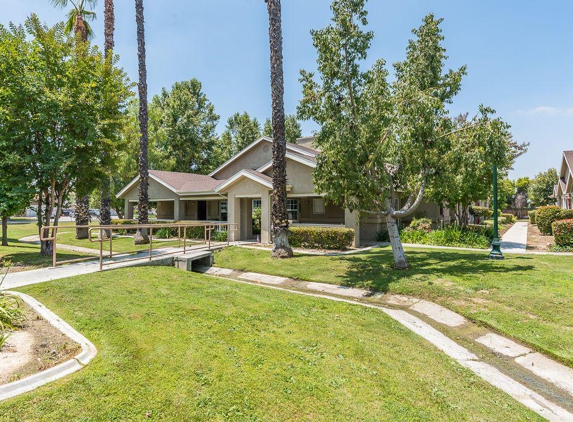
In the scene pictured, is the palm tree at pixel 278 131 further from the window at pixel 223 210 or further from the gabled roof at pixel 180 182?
the window at pixel 223 210

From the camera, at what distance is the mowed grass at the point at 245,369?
3.16m

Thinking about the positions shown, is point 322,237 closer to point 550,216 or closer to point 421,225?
point 421,225

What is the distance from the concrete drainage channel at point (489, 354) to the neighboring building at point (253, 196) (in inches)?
317

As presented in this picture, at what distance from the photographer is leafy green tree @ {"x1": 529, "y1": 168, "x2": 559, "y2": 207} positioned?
45.3 meters

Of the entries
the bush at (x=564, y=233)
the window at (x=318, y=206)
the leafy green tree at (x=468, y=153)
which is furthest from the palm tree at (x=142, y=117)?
the bush at (x=564, y=233)

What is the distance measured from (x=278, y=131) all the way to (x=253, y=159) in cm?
1011

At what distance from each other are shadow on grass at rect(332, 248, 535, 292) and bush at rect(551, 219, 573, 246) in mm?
3819

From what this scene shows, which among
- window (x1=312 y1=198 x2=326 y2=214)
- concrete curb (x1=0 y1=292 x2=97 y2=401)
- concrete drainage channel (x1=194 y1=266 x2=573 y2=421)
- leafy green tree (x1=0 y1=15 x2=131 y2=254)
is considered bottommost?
concrete drainage channel (x1=194 y1=266 x2=573 y2=421)

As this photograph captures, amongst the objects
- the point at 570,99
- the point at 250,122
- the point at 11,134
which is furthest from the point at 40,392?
the point at 250,122

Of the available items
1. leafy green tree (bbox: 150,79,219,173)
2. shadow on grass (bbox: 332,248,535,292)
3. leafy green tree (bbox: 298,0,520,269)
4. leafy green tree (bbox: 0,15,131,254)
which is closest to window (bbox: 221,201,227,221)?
leafy green tree (bbox: 0,15,131,254)

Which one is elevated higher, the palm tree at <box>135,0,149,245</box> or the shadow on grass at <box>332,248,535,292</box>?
the palm tree at <box>135,0,149,245</box>

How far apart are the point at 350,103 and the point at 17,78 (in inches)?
432

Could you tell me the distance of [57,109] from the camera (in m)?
10.6

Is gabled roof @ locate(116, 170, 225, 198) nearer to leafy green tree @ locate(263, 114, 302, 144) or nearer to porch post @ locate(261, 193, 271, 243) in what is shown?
porch post @ locate(261, 193, 271, 243)
